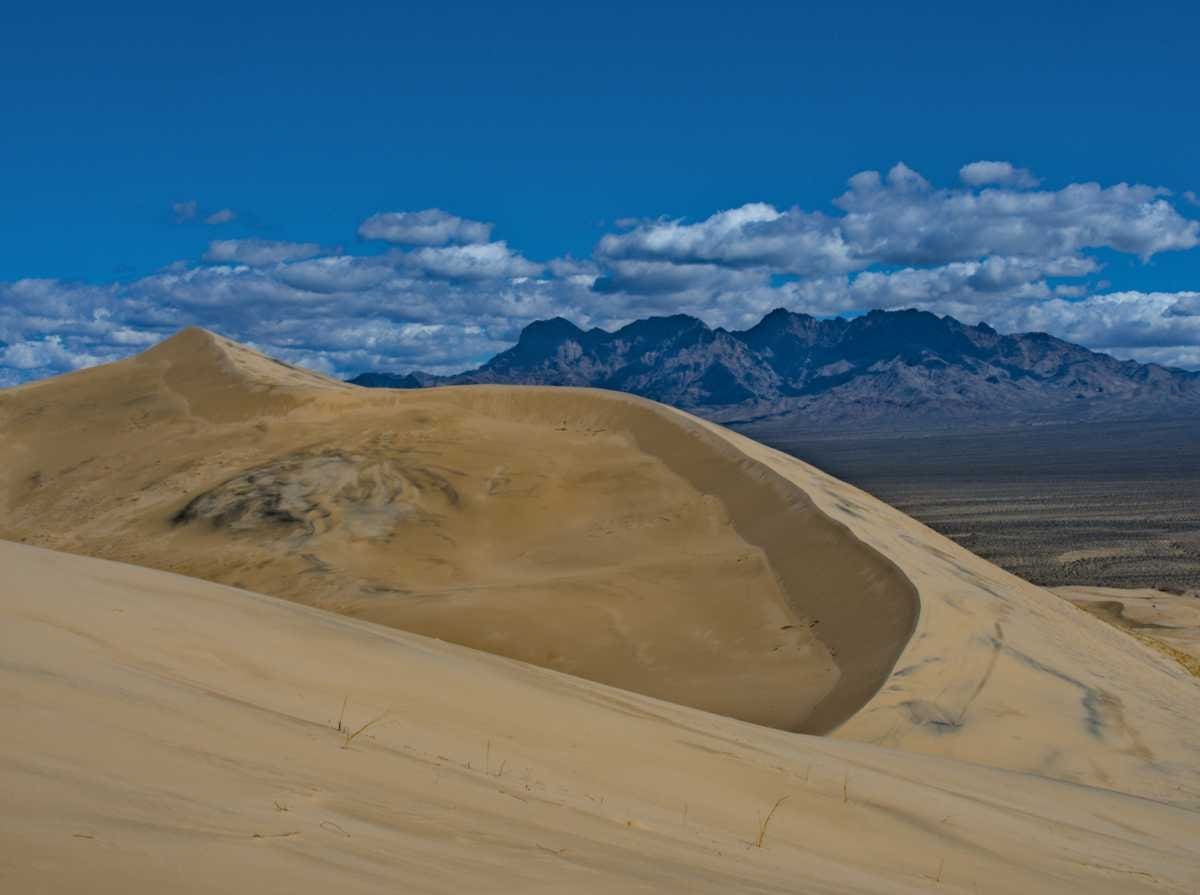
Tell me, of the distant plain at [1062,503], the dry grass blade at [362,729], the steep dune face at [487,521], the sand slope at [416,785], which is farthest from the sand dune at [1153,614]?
the dry grass blade at [362,729]

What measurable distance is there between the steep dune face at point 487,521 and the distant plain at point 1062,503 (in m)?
12.5

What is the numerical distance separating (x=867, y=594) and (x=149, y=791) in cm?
1149

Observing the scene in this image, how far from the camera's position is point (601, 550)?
17.8 metres

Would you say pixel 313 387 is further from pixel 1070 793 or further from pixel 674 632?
pixel 1070 793

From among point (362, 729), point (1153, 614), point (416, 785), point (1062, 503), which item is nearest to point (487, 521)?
point (1153, 614)

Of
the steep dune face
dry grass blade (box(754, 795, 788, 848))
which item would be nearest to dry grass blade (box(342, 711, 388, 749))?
dry grass blade (box(754, 795, 788, 848))

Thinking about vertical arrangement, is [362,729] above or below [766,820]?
above

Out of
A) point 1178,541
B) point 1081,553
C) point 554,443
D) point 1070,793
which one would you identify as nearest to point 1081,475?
point 1178,541

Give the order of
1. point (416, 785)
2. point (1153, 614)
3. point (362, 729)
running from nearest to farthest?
point (416, 785) → point (362, 729) → point (1153, 614)

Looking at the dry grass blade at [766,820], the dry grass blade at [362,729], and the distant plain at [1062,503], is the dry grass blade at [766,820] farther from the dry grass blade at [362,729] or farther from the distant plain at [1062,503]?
the distant plain at [1062,503]

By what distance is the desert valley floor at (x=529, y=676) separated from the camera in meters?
3.66

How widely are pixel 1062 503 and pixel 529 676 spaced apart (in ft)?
156

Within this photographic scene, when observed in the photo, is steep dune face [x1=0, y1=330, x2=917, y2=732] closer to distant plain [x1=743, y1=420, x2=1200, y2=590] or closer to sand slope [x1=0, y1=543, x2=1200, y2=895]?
sand slope [x1=0, y1=543, x2=1200, y2=895]

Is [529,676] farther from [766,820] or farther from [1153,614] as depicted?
[1153,614]
